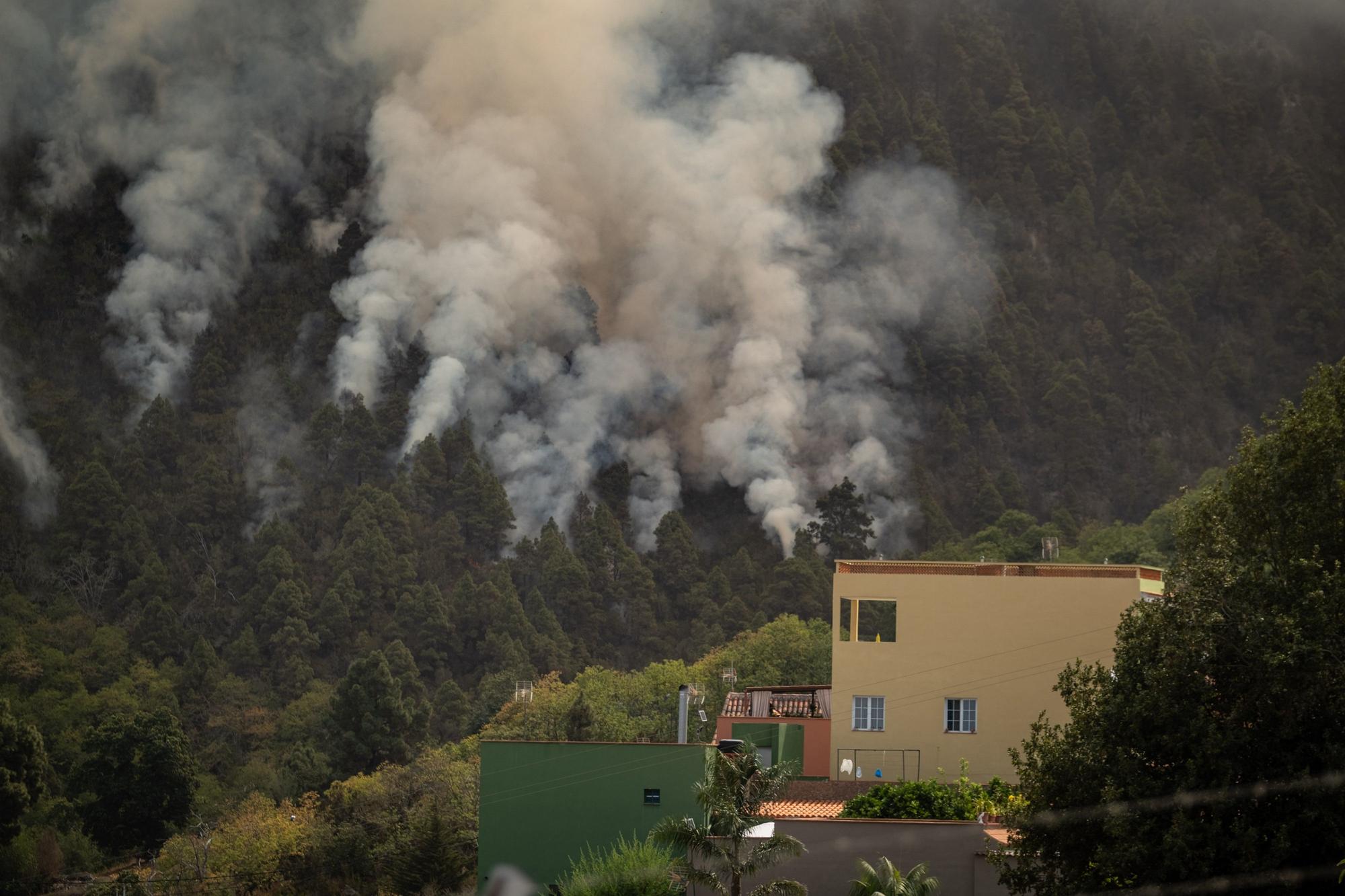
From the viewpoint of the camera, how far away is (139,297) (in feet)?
403

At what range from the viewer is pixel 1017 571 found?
41.8 meters

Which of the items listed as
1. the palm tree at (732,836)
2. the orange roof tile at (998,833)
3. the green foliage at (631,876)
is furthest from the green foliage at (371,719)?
the orange roof tile at (998,833)

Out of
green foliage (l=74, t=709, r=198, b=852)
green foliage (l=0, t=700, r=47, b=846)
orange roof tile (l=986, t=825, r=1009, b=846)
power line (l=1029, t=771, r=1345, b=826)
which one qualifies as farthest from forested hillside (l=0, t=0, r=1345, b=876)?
power line (l=1029, t=771, r=1345, b=826)

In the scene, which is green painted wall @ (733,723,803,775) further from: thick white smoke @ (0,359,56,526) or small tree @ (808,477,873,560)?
thick white smoke @ (0,359,56,526)

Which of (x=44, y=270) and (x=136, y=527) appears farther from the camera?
(x=44, y=270)

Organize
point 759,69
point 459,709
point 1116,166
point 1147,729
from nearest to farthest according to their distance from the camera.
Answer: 1. point 1147,729
2. point 459,709
3. point 759,69
4. point 1116,166

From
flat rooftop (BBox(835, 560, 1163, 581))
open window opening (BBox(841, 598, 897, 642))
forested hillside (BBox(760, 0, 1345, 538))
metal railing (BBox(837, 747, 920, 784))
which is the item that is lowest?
metal railing (BBox(837, 747, 920, 784))

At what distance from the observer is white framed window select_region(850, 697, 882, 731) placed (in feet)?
134

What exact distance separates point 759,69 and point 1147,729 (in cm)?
10747

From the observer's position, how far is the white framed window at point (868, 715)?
40.8 m

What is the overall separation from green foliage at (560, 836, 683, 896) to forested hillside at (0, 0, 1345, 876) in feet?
167

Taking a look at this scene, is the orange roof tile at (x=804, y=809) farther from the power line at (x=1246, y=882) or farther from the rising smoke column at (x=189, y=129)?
the rising smoke column at (x=189, y=129)

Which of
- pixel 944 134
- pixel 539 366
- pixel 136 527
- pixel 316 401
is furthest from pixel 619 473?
pixel 944 134

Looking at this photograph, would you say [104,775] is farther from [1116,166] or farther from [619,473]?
[1116,166]
